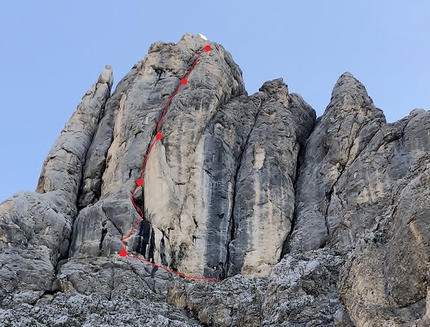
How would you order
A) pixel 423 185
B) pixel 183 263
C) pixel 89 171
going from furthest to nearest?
pixel 89 171
pixel 183 263
pixel 423 185

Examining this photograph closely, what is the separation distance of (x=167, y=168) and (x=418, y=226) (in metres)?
21.1

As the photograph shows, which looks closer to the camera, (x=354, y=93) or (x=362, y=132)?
(x=362, y=132)

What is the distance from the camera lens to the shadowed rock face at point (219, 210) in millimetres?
25734

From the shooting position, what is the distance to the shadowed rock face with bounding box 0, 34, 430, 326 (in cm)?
2573

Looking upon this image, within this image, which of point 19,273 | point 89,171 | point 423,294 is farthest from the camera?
point 89,171

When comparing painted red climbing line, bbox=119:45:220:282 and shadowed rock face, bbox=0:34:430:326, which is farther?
painted red climbing line, bbox=119:45:220:282

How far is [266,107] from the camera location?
45688 mm

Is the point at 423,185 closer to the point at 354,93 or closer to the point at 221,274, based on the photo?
the point at 221,274

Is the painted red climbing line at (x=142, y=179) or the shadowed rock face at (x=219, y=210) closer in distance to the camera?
the shadowed rock face at (x=219, y=210)

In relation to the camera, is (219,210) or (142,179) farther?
(142,179)

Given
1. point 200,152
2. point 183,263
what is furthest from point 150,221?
point 200,152

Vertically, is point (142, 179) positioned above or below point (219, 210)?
above

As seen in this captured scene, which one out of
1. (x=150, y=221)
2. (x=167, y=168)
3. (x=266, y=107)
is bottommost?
(x=150, y=221)

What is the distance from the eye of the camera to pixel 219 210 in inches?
1501
